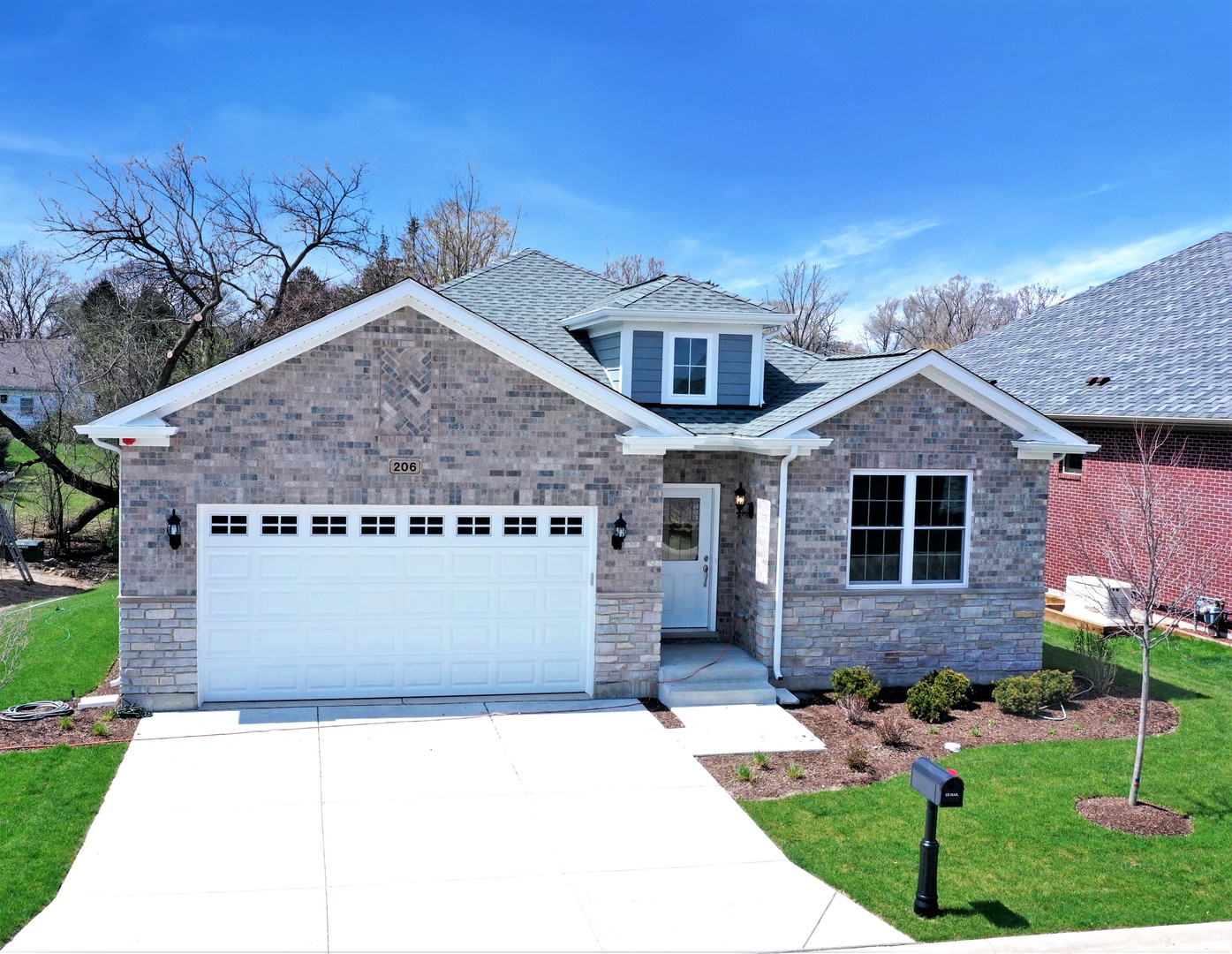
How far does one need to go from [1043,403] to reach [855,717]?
37.0 ft

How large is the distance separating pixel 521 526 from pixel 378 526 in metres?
1.73

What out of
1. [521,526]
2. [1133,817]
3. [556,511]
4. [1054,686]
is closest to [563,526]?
[556,511]

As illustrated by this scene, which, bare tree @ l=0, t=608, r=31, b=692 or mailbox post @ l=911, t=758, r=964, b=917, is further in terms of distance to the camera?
bare tree @ l=0, t=608, r=31, b=692

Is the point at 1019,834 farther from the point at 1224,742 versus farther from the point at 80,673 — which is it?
the point at 80,673

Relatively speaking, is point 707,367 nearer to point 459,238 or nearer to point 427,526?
point 427,526

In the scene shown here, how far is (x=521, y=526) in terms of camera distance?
39.9 feet

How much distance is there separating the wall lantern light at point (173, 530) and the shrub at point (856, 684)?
817 centimetres

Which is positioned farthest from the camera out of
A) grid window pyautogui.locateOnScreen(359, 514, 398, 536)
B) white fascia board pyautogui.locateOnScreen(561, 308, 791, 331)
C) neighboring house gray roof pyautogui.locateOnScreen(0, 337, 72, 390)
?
neighboring house gray roof pyautogui.locateOnScreen(0, 337, 72, 390)

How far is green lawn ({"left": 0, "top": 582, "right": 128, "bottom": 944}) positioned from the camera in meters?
7.19

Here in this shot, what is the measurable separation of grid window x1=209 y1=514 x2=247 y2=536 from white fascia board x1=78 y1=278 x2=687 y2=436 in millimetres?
1345

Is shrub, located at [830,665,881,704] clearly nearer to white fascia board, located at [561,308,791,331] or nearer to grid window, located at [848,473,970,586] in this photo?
grid window, located at [848,473,970,586]

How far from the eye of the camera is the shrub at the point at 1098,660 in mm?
13427

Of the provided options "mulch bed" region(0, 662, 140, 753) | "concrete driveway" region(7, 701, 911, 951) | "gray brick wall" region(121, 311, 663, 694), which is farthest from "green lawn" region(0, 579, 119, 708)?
"concrete driveway" region(7, 701, 911, 951)

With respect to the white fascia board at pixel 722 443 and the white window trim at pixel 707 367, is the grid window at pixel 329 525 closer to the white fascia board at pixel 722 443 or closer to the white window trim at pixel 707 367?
the white fascia board at pixel 722 443
